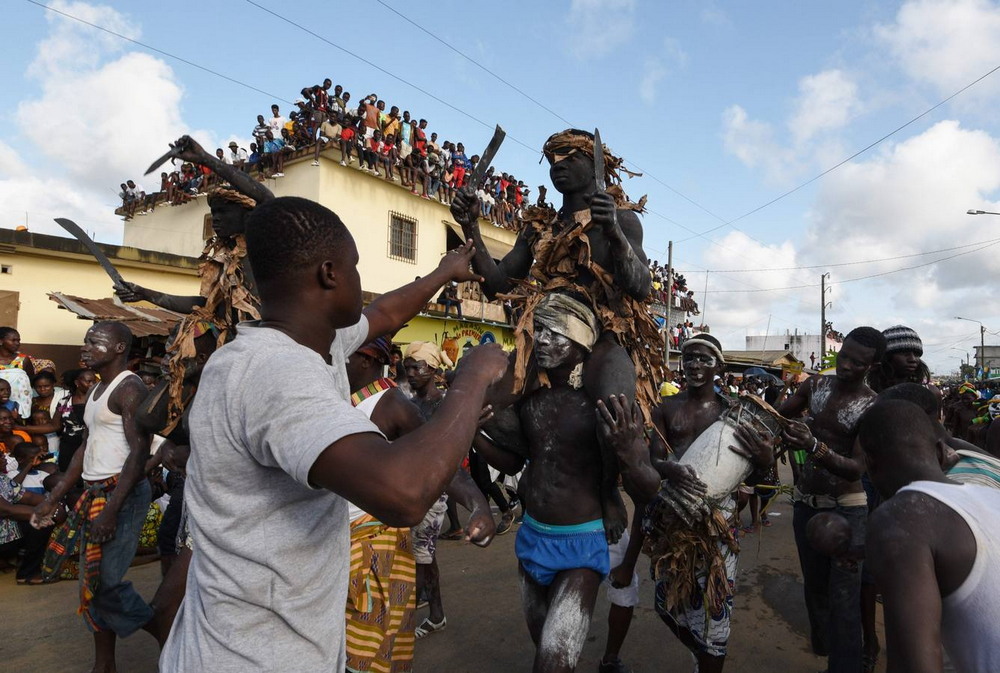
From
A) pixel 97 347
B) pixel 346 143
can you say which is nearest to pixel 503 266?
pixel 97 347

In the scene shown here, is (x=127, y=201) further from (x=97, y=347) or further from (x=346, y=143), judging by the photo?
(x=97, y=347)

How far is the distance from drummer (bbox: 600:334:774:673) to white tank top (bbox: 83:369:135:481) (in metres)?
3.20

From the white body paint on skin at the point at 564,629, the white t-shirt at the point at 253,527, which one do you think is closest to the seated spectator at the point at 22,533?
the white body paint on skin at the point at 564,629

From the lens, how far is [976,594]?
163 cm

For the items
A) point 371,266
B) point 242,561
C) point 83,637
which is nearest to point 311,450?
point 242,561

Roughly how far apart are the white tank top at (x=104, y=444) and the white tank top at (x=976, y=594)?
4215mm

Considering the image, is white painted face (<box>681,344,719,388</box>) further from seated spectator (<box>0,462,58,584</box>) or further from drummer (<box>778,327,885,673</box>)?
seated spectator (<box>0,462,58,584</box>)

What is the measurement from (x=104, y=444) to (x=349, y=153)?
1301 cm

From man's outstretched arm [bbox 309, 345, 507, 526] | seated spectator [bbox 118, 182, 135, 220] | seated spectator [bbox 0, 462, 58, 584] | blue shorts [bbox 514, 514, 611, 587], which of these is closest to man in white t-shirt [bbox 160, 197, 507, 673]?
man's outstretched arm [bbox 309, 345, 507, 526]

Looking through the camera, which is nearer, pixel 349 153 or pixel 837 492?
pixel 837 492

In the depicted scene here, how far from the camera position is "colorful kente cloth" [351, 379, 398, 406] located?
3.08 meters

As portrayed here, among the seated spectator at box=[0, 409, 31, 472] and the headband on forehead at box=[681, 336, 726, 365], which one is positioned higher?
the headband on forehead at box=[681, 336, 726, 365]

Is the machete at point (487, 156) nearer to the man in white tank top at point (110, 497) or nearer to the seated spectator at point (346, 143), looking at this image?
the man in white tank top at point (110, 497)

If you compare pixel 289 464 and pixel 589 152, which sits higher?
pixel 589 152
